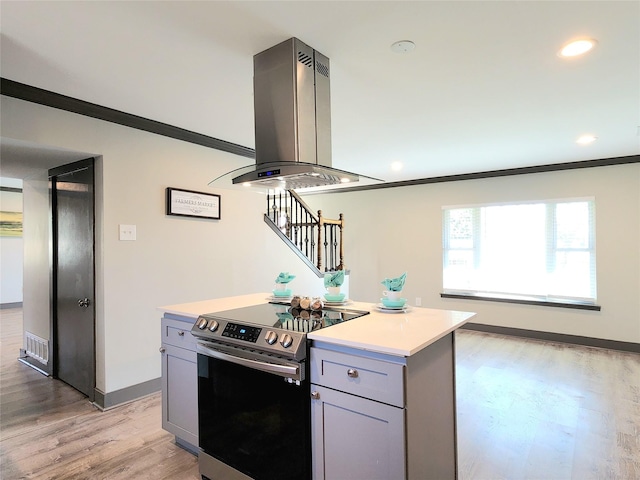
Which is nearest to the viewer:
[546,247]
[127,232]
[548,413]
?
[548,413]

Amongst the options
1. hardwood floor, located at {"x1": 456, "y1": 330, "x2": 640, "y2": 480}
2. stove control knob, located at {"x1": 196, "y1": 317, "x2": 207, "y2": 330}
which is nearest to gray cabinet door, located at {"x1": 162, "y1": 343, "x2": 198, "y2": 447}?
stove control knob, located at {"x1": 196, "y1": 317, "x2": 207, "y2": 330}

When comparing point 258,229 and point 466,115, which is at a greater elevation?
point 466,115

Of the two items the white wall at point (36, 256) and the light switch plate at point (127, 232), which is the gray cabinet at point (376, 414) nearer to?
the light switch plate at point (127, 232)

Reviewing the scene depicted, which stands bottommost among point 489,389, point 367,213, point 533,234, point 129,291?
point 489,389

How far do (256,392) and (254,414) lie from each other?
12 cm

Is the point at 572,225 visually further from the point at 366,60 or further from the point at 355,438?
the point at 355,438

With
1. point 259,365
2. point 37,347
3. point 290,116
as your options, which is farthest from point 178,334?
point 37,347

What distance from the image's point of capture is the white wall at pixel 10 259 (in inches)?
286

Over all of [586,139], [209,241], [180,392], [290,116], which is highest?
[586,139]

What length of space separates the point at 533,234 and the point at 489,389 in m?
2.60

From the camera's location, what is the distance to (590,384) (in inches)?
135

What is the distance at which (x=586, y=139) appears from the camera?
12.2ft

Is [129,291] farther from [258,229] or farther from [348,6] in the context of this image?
[348,6]

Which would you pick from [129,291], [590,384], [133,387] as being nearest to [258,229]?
[129,291]
